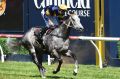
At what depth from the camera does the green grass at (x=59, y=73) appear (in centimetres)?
1339

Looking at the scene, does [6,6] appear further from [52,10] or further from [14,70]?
[52,10]

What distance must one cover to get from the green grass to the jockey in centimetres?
132

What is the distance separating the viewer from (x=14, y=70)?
15.1 metres

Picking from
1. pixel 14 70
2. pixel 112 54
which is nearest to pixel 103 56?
pixel 112 54

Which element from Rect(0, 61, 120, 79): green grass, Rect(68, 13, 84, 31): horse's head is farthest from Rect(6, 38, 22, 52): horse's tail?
Rect(68, 13, 84, 31): horse's head

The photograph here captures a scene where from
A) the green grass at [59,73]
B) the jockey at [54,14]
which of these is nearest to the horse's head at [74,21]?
the jockey at [54,14]

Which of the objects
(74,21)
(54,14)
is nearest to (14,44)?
(54,14)

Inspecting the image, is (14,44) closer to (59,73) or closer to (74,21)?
(59,73)

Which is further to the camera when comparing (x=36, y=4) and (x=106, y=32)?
(x=36, y=4)

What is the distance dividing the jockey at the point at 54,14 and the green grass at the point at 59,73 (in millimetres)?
1319

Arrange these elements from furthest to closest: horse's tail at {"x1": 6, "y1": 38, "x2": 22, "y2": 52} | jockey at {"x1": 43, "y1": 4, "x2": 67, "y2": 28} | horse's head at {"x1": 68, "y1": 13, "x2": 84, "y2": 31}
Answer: horse's tail at {"x1": 6, "y1": 38, "x2": 22, "y2": 52} < jockey at {"x1": 43, "y1": 4, "x2": 67, "y2": 28} < horse's head at {"x1": 68, "y1": 13, "x2": 84, "y2": 31}

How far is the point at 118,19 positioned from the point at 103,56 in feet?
3.97

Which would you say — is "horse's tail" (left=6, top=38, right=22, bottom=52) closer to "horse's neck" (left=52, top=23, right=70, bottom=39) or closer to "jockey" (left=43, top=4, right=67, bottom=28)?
"jockey" (left=43, top=4, right=67, bottom=28)

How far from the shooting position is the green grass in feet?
43.9
